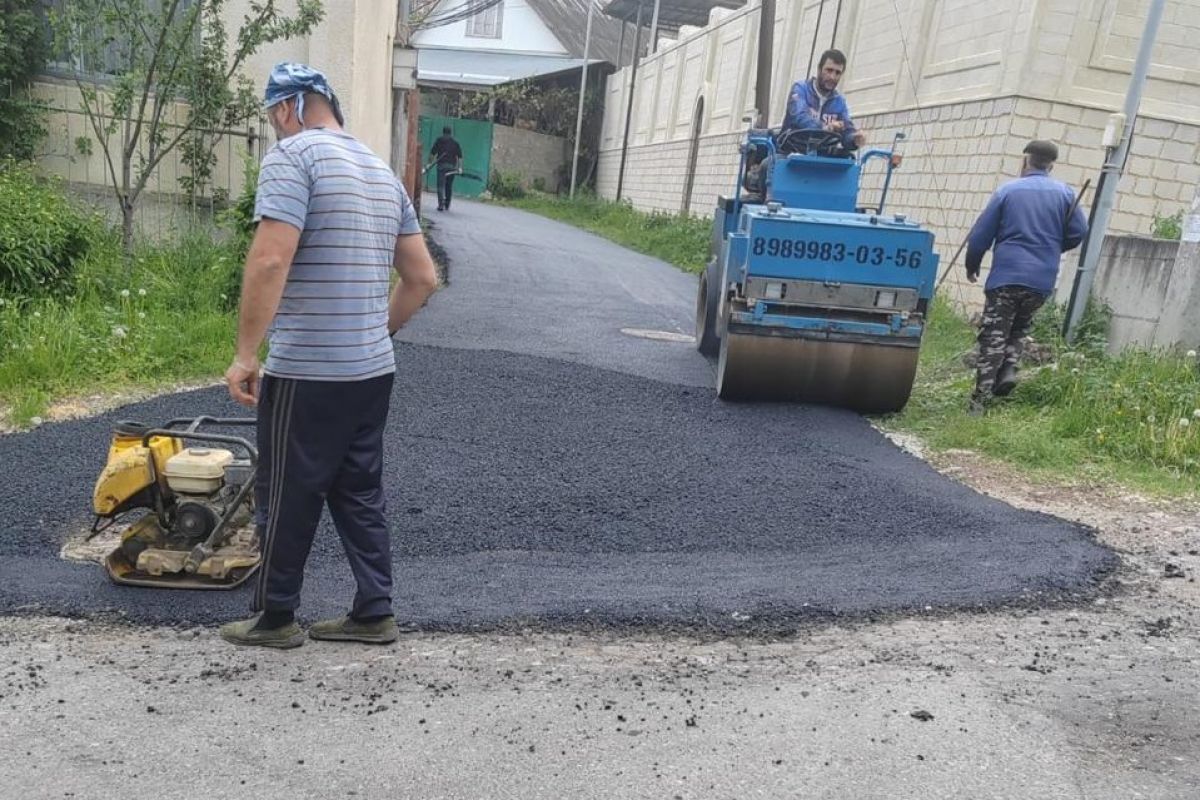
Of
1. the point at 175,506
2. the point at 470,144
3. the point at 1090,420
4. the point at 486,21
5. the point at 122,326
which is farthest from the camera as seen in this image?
the point at 486,21

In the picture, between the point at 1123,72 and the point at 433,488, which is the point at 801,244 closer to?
the point at 433,488

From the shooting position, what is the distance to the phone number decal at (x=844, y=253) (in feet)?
21.5

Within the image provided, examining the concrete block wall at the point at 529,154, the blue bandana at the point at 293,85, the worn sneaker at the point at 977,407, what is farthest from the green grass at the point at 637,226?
the blue bandana at the point at 293,85

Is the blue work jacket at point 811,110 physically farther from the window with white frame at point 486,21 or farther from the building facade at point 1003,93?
the window with white frame at point 486,21

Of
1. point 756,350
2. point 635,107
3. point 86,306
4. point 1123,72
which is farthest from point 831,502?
point 635,107

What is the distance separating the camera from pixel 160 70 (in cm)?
786

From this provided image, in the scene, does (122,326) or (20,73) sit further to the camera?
(20,73)

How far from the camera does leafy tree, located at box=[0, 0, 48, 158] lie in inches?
322

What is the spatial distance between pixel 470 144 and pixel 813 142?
2477cm

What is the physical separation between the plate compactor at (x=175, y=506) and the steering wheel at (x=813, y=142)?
17.7ft

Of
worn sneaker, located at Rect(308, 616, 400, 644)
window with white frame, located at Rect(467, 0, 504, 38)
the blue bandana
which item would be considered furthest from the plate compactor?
window with white frame, located at Rect(467, 0, 504, 38)

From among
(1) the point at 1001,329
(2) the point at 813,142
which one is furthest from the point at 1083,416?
(2) the point at 813,142

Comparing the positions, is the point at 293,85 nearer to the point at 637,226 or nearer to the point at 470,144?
the point at 637,226

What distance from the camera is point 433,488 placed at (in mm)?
4848
